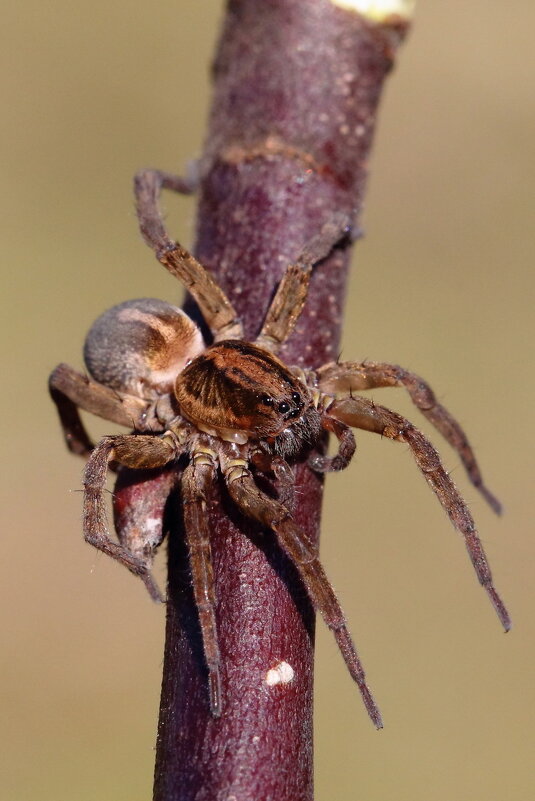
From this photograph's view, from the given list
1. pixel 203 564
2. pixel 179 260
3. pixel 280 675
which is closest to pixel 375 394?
pixel 179 260

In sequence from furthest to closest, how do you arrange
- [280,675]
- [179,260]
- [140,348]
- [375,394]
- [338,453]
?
[375,394], [140,348], [179,260], [338,453], [280,675]

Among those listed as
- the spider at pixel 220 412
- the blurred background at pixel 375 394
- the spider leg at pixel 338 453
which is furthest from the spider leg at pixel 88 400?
the blurred background at pixel 375 394

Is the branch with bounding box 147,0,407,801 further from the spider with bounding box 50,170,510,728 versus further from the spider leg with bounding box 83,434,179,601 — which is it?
the spider leg with bounding box 83,434,179,601

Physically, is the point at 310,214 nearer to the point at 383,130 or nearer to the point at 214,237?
the point at 214,237

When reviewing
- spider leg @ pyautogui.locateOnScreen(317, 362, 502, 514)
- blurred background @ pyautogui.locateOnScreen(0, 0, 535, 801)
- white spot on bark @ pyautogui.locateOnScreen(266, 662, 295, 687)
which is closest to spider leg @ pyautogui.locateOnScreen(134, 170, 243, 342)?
spider leg @ pyautogui.locateOnScreen(317, 362, 502, 514)

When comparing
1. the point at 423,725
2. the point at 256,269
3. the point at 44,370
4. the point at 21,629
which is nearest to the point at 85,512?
the point at 256,269

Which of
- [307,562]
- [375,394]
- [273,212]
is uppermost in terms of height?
[273,212]

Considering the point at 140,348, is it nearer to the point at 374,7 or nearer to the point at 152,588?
the point at 152,588

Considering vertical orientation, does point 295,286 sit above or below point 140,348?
above
